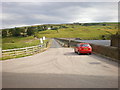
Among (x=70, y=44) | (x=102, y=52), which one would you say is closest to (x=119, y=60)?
(x=102, y=52)

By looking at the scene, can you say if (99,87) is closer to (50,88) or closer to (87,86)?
(87,86)

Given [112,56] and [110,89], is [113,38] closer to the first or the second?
[112,56]

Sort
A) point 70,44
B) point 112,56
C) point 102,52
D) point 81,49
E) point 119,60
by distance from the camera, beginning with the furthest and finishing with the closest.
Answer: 1. point 70,44
2. point 81,49
3. point 102,52
4. point 112,56
5. point 119,60

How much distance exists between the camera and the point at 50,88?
646 cm

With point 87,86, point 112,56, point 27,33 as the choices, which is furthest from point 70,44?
point 27,33

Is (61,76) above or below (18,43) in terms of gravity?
above

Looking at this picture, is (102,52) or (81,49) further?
(81,49)

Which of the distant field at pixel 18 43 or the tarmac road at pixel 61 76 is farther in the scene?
the distant field at pixel 18 43

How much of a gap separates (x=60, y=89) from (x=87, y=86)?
114 cm

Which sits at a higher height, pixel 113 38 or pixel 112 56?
pixel 113 38

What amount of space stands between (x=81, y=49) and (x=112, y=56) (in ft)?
18.3

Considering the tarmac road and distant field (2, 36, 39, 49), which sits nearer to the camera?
the tarmac road

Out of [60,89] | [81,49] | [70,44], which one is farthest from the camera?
[70,44]

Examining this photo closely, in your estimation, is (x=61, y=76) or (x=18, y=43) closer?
(x=61, y=76)
